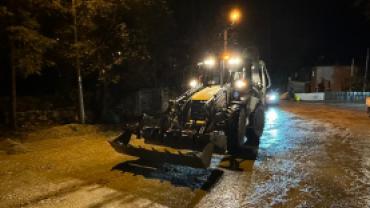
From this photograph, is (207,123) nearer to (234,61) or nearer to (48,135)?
(234,61)

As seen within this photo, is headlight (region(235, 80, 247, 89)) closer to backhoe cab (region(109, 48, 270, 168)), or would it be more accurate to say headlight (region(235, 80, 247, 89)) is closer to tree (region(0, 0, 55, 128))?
backhoe cab (region(109, 48, 270, 168))

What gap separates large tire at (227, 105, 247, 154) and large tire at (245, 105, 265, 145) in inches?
55.7

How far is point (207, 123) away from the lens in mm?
7898

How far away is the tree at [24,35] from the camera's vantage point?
9.70 meters

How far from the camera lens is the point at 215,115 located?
792cm

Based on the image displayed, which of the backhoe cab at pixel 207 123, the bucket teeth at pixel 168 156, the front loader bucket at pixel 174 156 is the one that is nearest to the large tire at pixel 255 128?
the backhoe cab at pixel 207 123

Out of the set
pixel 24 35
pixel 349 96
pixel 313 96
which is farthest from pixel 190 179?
pixel 313 96

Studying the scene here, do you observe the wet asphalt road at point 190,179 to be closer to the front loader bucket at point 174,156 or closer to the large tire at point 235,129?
the front loader bucket at point 174,156

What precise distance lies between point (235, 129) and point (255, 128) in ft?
7.50

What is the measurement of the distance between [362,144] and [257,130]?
368 cm

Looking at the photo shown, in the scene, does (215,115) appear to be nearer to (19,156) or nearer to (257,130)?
(257,130)

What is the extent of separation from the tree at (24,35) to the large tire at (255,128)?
842cm

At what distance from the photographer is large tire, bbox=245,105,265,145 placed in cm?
1007

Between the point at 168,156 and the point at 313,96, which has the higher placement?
the point at 313,96
